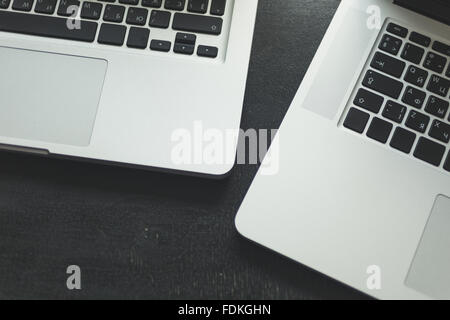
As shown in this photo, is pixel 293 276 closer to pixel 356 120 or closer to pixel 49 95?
pixel 356 120

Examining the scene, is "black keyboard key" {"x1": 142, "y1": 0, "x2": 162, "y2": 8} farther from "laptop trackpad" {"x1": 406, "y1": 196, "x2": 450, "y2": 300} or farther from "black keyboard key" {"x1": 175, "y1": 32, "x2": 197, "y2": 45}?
"laptop trackpad" {"x1": 406, "y1": 196, "x2": 450, "y2": 300}

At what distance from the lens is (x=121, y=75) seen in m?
0.46

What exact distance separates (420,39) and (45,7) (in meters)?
0.37

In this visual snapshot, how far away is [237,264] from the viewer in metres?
0.45

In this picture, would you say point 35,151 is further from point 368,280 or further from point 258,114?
point 368,280

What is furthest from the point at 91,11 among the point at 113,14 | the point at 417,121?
the point at 417,121

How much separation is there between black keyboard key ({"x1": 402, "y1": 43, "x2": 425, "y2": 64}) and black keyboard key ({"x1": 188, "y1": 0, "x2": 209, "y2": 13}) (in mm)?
196

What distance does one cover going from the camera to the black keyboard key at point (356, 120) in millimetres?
446

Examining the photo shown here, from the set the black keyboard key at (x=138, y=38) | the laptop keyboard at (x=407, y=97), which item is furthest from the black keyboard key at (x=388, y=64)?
the black keyboard key at (x=138, y=38)

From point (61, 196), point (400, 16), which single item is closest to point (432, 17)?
point (400, 16)

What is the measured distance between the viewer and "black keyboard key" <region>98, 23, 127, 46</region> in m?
0.46

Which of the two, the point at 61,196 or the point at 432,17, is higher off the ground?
the point at 432,17

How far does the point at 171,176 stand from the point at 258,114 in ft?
0.36

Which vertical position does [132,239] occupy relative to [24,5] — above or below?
below
